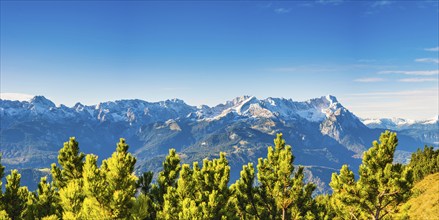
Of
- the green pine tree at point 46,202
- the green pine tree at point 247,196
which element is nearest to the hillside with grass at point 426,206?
the green pine tree at point 247,196

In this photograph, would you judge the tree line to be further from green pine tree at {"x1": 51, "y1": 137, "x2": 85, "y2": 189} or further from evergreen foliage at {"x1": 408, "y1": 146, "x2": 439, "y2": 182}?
evergreen foliage at {"x1": 408, "y1": 146, "x2": 439, "y2": 182}

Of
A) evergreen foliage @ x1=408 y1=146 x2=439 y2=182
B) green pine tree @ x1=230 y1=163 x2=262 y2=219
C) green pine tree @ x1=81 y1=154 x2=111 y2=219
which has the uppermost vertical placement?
green pine tree @ x1=81 y1=154 x2=111 y2=219

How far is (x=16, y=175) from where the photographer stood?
3584 centimetres

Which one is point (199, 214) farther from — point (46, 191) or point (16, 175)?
point (46, 191)

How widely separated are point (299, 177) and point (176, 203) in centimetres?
1545

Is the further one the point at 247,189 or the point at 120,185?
the point at 247,189

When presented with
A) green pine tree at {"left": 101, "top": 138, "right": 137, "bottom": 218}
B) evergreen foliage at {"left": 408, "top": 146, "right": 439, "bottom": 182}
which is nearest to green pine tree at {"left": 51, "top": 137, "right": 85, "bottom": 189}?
green pine tree at {"left": 101, "top": 138, "right": 137, "bottom": 218}

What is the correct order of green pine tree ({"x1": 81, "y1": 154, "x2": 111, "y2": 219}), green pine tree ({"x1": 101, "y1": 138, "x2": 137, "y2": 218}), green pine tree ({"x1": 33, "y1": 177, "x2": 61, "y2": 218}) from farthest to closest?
green pine tree ({"x1": 33, "y1": 177, "x2": 61, "y2": 218}) → green pine tree ({"x1": 101, "y1": 138, "x2": 137, "y2": 218}) → green pine tree ({"x1": 81, "y1": 154, "x2": 111, "y2": 219})

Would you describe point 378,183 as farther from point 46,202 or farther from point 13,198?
point 13,198

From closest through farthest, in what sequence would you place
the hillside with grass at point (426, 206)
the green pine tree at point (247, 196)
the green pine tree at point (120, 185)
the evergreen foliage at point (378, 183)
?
the green pine tree at point (120, 185) → the evergreen foliage at point (378, 183) → the green pine tree at point (247, 196) → the hillside with grass at point (426, 206)

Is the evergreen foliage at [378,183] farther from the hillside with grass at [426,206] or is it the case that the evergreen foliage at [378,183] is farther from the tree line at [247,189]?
the hillside with grass at [426,206]

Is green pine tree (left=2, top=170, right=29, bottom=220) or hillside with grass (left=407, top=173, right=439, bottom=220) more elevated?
green pine tree (left=2, top=170, right=29, bottom=220)

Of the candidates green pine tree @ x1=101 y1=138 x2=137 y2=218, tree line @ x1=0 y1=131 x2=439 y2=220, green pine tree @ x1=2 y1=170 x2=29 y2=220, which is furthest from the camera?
green pine tree @ x1=2 y1=170 x2=29 y2=220

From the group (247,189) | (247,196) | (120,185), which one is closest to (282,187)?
(247,189)
